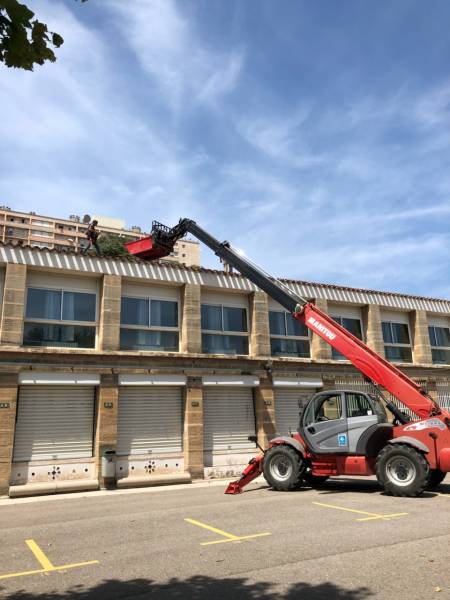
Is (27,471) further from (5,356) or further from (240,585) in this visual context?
(240,585)

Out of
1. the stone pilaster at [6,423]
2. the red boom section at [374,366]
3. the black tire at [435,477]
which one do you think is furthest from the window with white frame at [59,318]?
the black tire at [435,477]

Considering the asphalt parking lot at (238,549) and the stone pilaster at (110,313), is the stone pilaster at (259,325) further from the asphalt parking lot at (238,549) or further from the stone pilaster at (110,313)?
the asphalt parking lot at (238,549)

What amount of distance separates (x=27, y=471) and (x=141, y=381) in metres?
4.36

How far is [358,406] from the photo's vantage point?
11867 mm

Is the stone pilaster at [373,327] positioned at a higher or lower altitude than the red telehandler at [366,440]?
higher

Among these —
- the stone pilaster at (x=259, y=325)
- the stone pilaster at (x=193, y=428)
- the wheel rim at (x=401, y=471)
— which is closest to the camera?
the wheel rim at (x=401, y=471)

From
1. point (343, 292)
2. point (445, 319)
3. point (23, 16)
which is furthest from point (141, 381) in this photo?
point (445, 319)

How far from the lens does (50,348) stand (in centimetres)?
1546

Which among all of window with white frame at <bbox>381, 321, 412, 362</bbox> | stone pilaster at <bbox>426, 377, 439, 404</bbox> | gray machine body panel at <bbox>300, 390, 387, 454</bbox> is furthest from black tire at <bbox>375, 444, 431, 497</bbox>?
stone pilaster at <bbox>426, 377, 439, 404</bbox>

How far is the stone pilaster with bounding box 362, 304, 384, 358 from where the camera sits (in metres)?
22.0

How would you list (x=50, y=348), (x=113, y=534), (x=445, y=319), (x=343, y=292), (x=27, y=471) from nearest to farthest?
(x=113, y=534), (x=27, y=471), (x=50, y=348), (x=343, y=292), (x=445, y=319)

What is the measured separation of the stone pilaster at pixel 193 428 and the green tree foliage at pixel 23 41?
1397cm

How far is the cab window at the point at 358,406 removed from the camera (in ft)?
38.6

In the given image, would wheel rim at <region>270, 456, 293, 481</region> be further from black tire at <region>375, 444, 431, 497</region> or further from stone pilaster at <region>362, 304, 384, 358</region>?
stone pilaster at <region>362, 304, 384, 358</region>
